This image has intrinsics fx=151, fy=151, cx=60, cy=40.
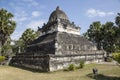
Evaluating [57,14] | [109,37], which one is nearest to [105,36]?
[109,37]

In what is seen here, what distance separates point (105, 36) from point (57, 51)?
21.4 metres

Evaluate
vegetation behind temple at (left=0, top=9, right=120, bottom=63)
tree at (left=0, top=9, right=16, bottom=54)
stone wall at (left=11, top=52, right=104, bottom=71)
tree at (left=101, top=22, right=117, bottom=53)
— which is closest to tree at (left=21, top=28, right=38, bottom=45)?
vegetation behind temple at (left=0, top=9, right=120, bottom=63)

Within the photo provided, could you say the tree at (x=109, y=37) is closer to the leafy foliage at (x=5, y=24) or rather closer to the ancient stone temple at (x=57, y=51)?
the ancient stone temple at (x=57, y=51)

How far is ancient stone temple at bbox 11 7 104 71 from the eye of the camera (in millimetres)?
20484

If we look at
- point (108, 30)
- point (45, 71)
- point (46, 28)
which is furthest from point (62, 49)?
point (108, 30)

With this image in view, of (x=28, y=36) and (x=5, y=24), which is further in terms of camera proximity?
(x=28, y=36)

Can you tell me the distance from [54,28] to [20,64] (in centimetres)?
913

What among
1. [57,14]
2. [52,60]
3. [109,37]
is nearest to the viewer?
[52,60]

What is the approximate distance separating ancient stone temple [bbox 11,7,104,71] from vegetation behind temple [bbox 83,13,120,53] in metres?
11.2

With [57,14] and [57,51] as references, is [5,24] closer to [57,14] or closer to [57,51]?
[57,14]

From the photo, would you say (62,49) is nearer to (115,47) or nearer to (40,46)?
(40,46)

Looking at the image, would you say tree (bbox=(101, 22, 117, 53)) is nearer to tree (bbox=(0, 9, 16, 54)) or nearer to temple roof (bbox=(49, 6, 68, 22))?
temple roof (bbox=(49, 6, 68, 22))

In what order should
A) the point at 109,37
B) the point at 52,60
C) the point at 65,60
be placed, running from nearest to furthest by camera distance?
1. the point at 52,60
2. the point at 65,60
3. the point at 109,37

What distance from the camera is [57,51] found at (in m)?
21.4
